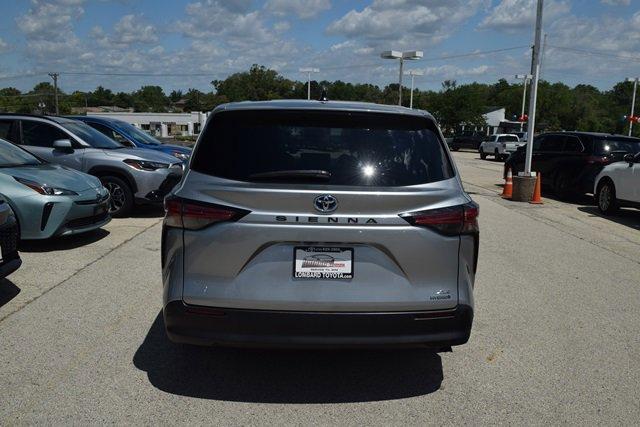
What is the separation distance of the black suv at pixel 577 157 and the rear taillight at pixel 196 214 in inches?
511

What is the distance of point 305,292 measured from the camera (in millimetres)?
3297

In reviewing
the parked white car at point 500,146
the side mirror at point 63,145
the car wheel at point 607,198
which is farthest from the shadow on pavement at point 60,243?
the parked white car at point 500,146

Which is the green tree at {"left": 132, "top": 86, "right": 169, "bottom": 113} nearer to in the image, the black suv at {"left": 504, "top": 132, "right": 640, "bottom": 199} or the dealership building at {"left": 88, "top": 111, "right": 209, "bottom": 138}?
the dealership building at {"left": 88, "top": 111, "right": 209, "bottom": 138}

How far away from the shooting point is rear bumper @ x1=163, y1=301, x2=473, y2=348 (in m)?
3.31

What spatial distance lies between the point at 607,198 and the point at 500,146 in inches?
1018

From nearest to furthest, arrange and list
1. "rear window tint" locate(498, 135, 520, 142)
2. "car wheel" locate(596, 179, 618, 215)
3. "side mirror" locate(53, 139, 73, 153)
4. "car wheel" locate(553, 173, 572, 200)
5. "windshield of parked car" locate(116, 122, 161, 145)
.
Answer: "side mirror" locate(53, 139, 73, 153)
"car wheel" locate(596, 179, 618, 215)
"windshield of parked car" locate(116, 122, 161, 145)
"car wheel" locate(553, 173, 572, 200)
"rear window tint" locate(498, 135, 520, 142)

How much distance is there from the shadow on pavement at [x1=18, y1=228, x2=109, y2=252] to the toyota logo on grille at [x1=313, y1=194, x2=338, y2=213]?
5478mm

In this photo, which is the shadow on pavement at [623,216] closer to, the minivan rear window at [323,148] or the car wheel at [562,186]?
the car wheel at [562,186]

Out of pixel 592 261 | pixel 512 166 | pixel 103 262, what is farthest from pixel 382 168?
pixel 512 166

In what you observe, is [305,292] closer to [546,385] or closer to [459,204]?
[459,204]

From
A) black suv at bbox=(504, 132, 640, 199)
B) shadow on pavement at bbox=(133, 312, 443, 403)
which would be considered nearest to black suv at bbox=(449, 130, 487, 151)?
black suv at bbox=(504, 132, 640, 199)

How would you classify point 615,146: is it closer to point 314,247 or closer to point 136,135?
point 136,135

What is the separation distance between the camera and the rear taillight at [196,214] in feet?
10.8

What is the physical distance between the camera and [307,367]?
409 centimetres
